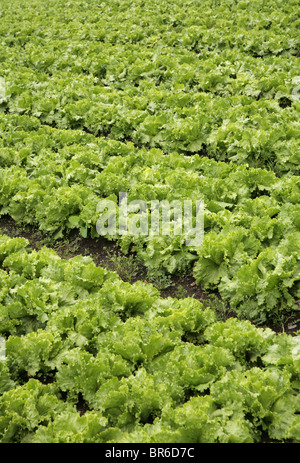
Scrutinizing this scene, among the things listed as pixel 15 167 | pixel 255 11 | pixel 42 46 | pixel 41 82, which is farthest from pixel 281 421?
pixel 42 46

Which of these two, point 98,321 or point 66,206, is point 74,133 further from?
point 98,321

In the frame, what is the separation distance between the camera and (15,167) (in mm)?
8445

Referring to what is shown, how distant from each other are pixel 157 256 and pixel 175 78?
686 centimetres

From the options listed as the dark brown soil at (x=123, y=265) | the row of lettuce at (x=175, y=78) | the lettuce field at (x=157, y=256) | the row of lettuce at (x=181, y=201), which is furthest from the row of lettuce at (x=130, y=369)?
the row of lettuce at (x=175, y=78)

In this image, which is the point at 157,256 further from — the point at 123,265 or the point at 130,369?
the point at 130,369

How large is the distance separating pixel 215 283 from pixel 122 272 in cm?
136

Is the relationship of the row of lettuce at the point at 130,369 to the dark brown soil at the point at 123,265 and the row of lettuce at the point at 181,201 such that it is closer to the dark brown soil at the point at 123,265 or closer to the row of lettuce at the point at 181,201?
the dark brown soil at the point at 123,265

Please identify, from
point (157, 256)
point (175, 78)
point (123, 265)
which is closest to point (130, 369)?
point (157, 256)

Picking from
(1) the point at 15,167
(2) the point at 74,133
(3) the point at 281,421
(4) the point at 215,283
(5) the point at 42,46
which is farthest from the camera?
(5) the point at 42,46

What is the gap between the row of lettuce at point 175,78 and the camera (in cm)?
867

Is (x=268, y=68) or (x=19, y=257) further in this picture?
(x=268, y=68)

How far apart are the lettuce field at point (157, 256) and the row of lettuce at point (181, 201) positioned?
0.03m

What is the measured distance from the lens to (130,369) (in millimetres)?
4559

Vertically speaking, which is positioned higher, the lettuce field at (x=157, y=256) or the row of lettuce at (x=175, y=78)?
the row of lettuce at (x=175, y=78)
